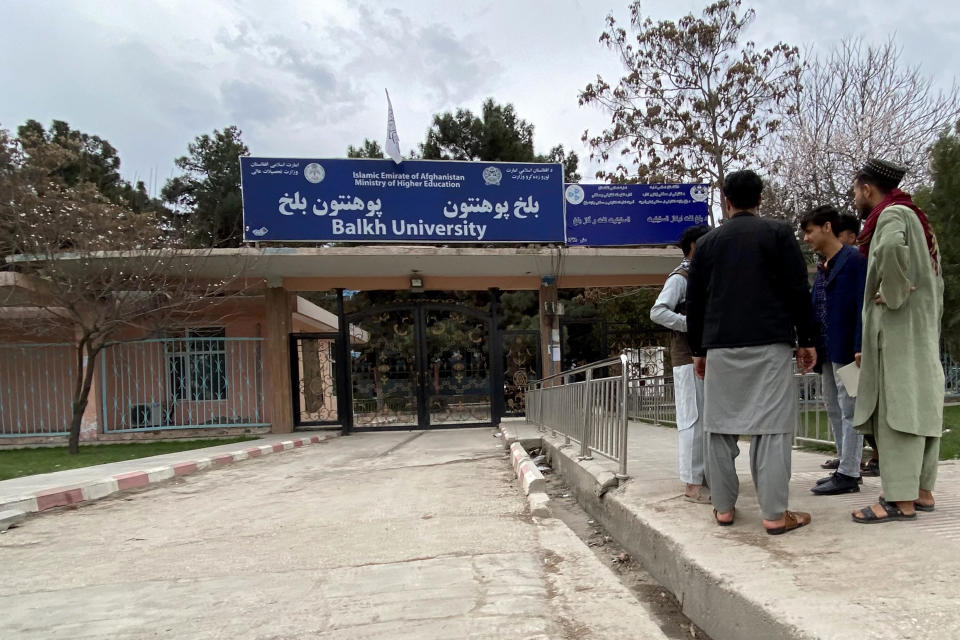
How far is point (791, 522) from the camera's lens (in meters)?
2.58

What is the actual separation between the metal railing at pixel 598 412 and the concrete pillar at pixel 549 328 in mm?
5329

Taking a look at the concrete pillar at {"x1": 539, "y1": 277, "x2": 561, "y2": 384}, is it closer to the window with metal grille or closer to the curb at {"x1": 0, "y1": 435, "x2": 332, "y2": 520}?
the curb at {"x1": 0, "y1": 435, "x2": 332, "y2": 520}

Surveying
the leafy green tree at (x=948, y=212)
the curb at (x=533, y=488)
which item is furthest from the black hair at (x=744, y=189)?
the leafy green tree at (x=948, y=212)

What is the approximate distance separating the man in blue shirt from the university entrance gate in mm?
9506

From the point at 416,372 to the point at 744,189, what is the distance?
34.6 feet

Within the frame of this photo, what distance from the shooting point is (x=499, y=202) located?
11.2 metres

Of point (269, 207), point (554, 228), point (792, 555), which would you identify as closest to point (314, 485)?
point (792, 555)

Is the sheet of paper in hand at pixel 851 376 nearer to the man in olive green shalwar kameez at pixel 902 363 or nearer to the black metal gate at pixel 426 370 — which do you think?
the man in olive green shalwar kameez at pixel 902 363

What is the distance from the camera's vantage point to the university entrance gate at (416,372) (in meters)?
12.8

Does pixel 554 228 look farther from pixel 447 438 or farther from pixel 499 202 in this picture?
pixel 447 438

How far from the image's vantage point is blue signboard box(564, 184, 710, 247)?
1147 centimetres

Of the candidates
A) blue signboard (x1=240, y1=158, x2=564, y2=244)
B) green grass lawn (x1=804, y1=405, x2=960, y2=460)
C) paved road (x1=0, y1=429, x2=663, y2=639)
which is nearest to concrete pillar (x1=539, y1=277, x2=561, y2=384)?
blue signboard (x1=240, y1=158, x2=564, y2=244)

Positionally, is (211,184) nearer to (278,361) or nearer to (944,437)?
(278,361)

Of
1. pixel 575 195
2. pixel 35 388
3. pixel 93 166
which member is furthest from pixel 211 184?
pixel 575 195
